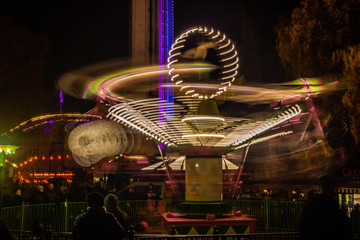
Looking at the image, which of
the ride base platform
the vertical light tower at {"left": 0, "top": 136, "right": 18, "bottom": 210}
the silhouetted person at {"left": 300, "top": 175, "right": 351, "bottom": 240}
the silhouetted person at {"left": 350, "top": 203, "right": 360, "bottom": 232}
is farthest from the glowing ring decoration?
the silhouetted person at {"left": 300, "top": 175, "right": 351, "bottom": 240}

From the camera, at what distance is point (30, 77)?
27016 mm

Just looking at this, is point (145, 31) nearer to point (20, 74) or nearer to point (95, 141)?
point (95, 141)

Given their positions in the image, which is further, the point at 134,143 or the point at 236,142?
the point at 134,143

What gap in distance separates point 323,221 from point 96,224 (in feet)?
10.3

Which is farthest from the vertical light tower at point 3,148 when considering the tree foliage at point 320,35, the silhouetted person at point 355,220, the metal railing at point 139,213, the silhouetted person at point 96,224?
the tree foliage at point 320,35

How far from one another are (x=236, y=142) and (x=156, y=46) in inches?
1121

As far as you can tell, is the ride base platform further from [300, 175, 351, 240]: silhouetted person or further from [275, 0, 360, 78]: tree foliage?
[300, 175, 351, 240]: silhouetted person

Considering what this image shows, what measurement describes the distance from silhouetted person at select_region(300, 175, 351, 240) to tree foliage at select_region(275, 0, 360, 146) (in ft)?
39.2

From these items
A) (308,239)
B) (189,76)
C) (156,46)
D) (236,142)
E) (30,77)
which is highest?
(156,46)

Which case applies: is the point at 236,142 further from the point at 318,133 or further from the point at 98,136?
the point at 98,136

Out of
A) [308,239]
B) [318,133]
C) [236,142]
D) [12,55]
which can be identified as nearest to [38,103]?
[12,55]

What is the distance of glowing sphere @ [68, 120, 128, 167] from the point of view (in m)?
36.5

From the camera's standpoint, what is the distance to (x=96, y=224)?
627cm

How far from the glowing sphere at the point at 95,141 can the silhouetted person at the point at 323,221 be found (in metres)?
31.9
